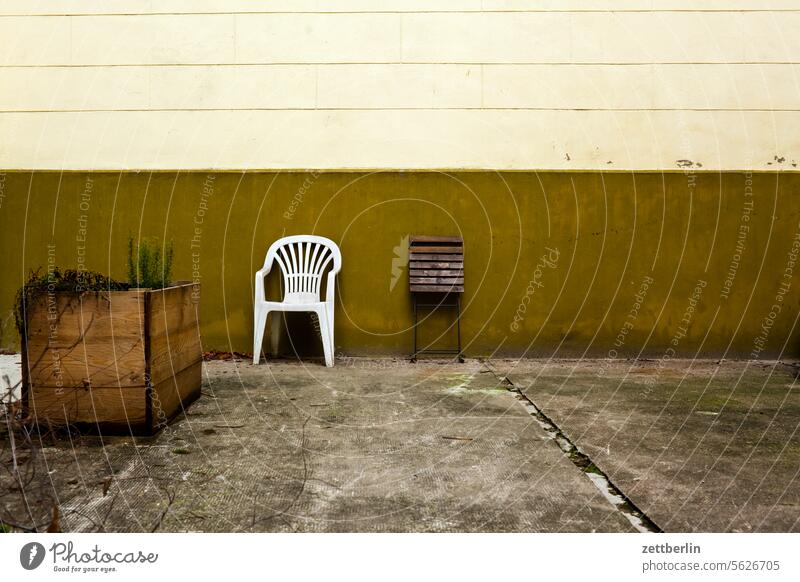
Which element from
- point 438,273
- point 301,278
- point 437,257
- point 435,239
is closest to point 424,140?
point 435,239

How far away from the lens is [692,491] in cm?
192

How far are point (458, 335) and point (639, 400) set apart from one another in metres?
1.44

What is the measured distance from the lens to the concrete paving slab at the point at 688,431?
1819mm

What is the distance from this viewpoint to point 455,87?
4.37 metres

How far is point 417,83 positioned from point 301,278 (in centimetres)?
154

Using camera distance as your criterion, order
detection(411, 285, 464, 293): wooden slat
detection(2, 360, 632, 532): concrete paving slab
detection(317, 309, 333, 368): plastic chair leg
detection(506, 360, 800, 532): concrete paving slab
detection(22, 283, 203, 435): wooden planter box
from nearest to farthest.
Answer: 1. detection(2, 360, 632, 532): concrete paving slab
2. detection(506, 360, 800, 532): concrete paving slab
3. detection(22, 283, 203, 435): wooden planter box
4. detection(317, 309, 333, 368): plastic chair leg
5. detection(411, 285, 464, 293): wooden slat

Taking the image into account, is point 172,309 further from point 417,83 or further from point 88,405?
point 417,83

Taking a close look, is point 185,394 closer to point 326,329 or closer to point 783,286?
point 326,329

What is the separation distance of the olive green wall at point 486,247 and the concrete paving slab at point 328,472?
1.32 metres

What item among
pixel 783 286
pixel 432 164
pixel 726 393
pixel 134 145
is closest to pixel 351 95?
pixel 432 164

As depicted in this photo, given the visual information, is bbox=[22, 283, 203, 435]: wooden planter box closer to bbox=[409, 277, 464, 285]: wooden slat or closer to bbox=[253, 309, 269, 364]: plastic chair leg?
bbox=[253, 309, 269, 364]: plastic chair leg

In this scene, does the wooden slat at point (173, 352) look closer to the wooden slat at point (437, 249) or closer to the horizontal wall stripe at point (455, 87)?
the wooden slat at point (437, 249)

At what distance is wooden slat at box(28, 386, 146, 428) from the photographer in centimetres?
239

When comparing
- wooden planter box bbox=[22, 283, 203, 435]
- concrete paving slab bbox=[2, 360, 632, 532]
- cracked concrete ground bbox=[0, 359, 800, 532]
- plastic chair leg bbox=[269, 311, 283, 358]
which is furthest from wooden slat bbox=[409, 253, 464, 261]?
wooden planter box bbox=[22, 283, 203, 435]
